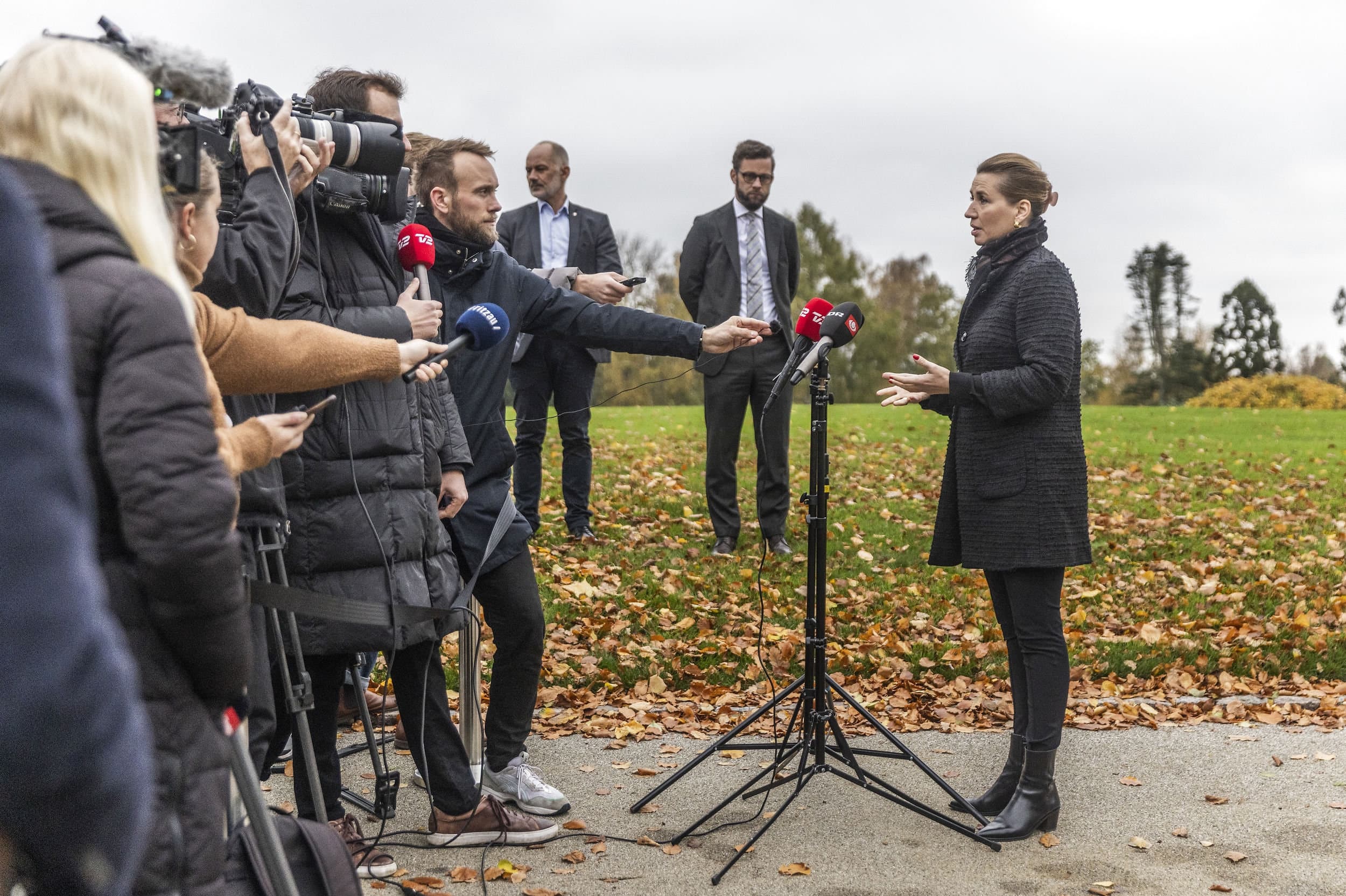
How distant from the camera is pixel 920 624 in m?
7.32

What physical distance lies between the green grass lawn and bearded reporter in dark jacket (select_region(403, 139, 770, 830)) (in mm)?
1094

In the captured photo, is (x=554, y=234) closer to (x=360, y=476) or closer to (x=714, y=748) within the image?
(x=714, y=748)

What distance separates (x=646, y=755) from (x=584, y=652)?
5.22ft

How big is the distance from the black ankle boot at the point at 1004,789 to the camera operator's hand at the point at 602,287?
2.43 meters

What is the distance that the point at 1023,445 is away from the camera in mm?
4359

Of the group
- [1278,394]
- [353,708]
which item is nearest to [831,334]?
[353,708]

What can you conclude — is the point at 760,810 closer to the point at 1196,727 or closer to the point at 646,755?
the point at 646,755

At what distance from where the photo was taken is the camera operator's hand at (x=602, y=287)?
5039 mm

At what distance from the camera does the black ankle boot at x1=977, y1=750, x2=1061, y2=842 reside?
4230 mm

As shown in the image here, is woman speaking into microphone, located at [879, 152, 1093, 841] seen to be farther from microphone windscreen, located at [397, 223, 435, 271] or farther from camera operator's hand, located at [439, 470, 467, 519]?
microphone windscreen, located at [397, 223, 435, 271]

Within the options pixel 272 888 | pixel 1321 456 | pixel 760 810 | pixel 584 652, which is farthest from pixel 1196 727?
pixel 1321 456

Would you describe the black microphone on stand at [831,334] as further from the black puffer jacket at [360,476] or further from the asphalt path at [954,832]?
the asphalt path at [954,832]

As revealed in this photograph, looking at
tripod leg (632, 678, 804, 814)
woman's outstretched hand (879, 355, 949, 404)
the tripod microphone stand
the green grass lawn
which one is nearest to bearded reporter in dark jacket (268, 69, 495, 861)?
tripod leg (632, 678, 804, 814)

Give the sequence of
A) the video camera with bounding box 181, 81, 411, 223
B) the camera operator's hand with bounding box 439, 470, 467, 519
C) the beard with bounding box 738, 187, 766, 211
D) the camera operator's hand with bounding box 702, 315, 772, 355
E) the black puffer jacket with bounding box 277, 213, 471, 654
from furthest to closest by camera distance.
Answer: the beard with bounding box 738, 187, 766, 211, the camera operator's hand with bounding box 702, 315, 772, 355, the camera operator's hand with bounding box 439, 470, 467, 519, the black puffer jacket with bounding box 277, 213, 471, 654, the video camera with bounding box 181, 81, 411, 223
